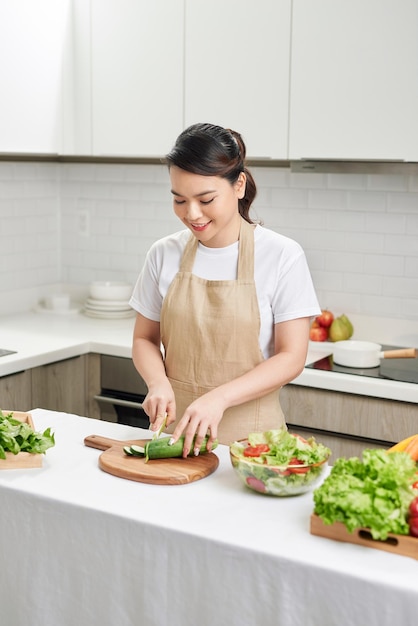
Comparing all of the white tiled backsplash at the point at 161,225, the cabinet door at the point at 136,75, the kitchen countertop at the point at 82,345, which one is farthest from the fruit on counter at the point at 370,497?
the cabinet door at the point at 136,75

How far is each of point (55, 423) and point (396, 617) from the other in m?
1.18

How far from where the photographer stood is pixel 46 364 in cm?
352

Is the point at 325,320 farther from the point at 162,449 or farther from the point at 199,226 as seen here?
the point at 162,449

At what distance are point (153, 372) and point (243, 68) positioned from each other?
158 centimetres

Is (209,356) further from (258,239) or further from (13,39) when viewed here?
(13,39)

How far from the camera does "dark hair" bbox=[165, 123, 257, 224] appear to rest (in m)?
2.21

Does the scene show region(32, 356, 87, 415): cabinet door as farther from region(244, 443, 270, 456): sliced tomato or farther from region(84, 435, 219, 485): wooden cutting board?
region(244, 443, 270, 456): sliced tomato

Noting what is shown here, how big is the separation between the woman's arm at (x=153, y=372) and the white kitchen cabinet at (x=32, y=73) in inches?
56.5

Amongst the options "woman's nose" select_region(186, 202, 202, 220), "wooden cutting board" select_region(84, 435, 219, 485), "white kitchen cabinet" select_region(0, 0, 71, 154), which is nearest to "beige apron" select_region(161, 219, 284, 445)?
"woman's nose" select_region(186, 202, 202, 220)

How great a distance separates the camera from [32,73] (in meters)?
3.76

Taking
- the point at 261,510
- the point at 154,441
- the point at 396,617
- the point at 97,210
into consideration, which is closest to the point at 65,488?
the point at 154,441

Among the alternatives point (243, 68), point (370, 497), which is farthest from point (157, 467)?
point (243, 68)

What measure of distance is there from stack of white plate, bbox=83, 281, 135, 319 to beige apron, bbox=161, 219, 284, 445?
170cm

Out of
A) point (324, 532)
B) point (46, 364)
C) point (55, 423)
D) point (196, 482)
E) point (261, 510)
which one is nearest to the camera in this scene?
point (324, 532)
